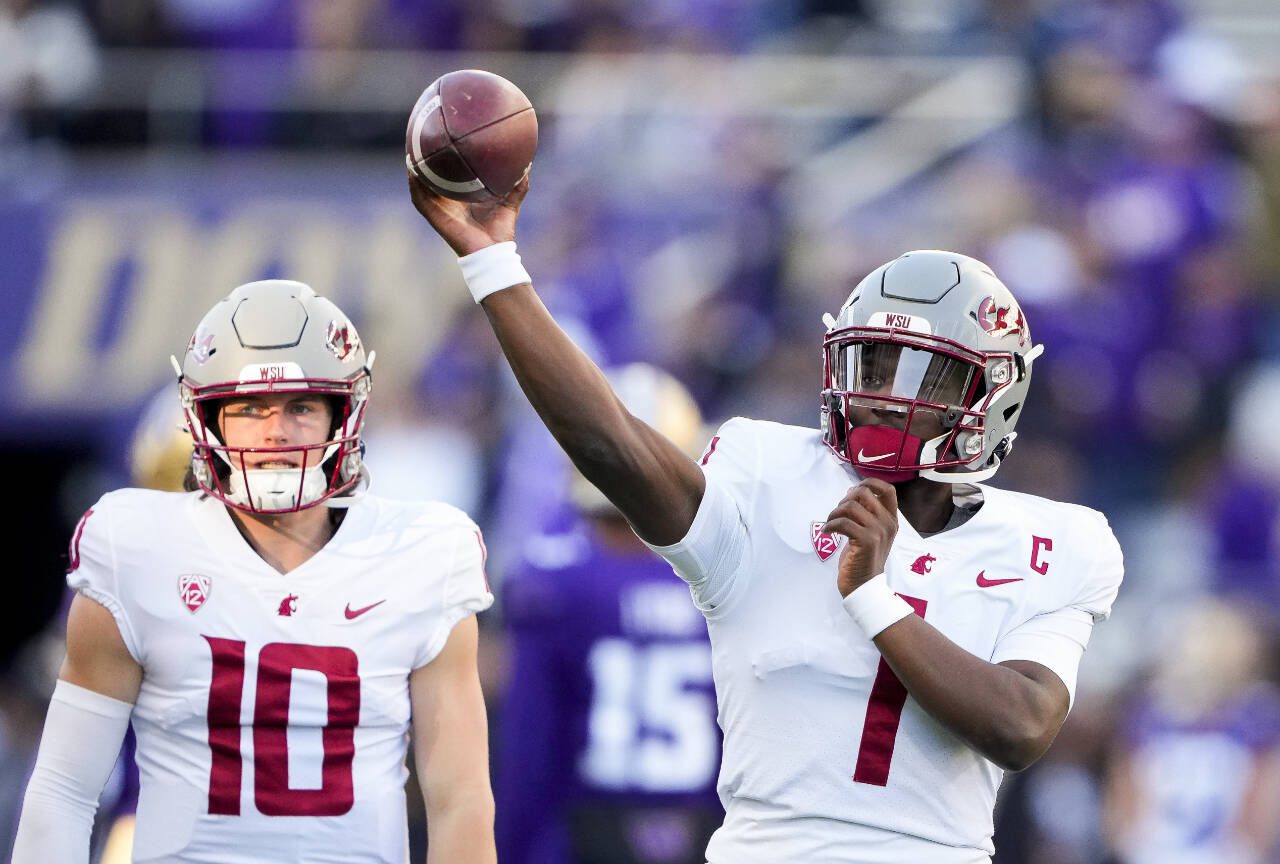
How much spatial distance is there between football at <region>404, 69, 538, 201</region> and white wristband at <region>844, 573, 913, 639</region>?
33.0 inches

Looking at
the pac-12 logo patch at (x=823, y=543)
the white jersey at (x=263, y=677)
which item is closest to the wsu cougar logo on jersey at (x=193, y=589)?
the white jersey at (x=263, y=677)

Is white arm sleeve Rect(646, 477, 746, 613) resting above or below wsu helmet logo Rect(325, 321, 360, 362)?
below

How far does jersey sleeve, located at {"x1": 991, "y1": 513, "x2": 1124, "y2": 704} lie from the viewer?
3.35 m

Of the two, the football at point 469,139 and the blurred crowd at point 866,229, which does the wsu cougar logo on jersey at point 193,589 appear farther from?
the blurred crowd at point 866,229

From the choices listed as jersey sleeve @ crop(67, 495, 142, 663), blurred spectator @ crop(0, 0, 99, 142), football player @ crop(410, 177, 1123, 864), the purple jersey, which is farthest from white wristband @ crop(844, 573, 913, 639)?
blurred spectator @ crop(0, 0, 99, 142)

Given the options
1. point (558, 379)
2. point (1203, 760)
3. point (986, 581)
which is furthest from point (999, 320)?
point (1203, 760)

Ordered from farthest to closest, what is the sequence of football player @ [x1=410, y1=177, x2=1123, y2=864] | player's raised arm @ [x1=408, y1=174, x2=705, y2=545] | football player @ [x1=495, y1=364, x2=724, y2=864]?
1. football player @ [x1=495, y1=364, x2=724, y2=864]
2. football player @ [x1=410, y1=177, x2=1123, y2=864]
3. player's raised arm @ [x1=408, y1=174, x2=705, y2=545]

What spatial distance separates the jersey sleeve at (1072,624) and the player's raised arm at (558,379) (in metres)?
0.63

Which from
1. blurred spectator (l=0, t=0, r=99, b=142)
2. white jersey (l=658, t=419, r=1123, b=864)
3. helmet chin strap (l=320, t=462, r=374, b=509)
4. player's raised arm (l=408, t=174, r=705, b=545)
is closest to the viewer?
player's raised arm (l=408, t=174, r=705, b=545)

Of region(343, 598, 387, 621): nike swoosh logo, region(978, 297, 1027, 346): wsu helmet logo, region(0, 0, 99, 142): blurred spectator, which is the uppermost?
region(0, 0, 99, 142): blurred spectator

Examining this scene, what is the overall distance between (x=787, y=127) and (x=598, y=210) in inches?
40.8

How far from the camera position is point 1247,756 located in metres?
7.21

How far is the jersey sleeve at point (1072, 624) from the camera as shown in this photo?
335 centimetres

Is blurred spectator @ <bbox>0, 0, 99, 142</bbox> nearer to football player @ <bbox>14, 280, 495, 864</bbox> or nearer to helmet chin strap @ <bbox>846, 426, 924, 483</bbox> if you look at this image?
football player @ <bbox>14, 280, 495, 864</bbox>
